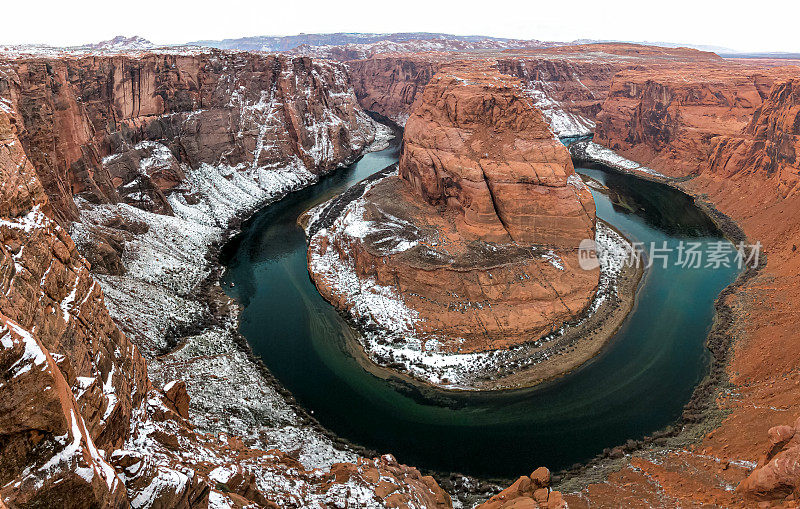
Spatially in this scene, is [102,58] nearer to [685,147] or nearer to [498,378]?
[498,378]

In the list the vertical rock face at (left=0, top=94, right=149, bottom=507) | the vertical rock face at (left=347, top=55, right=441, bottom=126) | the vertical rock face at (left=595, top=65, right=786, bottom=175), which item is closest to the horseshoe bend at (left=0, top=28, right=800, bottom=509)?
the vertical rock face at (left=0, top=94, right=149, bottom=507)

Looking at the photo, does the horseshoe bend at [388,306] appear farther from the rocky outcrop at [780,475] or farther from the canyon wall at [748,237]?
the canyon wall at [748,237]

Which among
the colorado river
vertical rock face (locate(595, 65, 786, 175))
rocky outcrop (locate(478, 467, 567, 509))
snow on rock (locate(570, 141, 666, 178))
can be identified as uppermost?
vertical rock face (locate(595, 65, 786, 175))

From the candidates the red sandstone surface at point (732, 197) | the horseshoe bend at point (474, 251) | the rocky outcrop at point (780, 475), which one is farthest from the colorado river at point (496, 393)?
the rocky outcrop at point (780, 475)

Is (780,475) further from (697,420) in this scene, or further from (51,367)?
(51,367)

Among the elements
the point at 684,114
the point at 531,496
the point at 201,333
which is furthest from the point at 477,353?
the point at 684,114

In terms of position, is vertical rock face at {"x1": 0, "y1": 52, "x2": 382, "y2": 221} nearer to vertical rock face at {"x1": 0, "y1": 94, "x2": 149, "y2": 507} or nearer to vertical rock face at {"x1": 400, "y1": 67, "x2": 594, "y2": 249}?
vertical rock face at {"x1": 0, "y1": 94, "x2": 149, "y2": 507}
